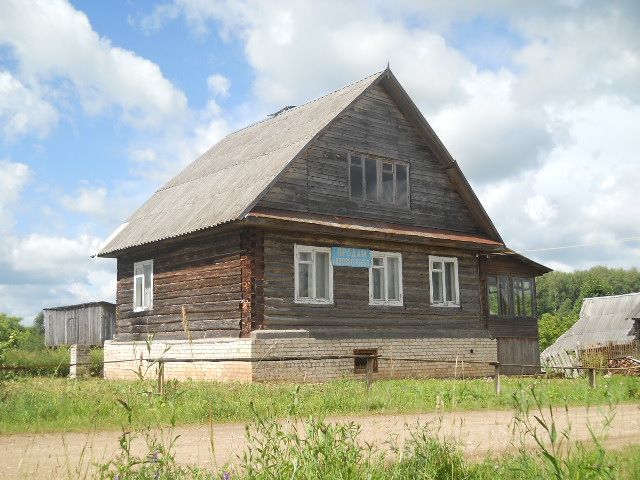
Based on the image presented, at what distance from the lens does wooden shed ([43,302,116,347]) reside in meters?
31.8

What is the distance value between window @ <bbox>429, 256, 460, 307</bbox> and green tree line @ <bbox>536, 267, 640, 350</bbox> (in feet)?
195

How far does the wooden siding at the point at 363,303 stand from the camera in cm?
1795

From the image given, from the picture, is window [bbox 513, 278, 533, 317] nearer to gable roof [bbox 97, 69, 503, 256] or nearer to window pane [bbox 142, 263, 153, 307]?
gable roof [bbox 97, 69, 503, 256]

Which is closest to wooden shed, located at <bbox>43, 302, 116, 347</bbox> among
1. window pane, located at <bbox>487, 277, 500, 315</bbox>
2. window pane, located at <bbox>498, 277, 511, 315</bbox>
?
window pane, located at <bbox>487, 277, 500, 315</bbox>

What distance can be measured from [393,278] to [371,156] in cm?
356

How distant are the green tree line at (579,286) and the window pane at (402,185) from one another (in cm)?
6078

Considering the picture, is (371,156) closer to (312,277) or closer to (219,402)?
(312,277)

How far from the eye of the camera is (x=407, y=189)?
21.6 m

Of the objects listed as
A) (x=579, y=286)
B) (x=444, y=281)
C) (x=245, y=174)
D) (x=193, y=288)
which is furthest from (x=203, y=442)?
(x=579, y=286)

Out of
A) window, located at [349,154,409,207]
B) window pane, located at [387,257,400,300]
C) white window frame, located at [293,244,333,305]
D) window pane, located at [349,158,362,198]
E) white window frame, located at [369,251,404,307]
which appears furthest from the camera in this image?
window pane, located at [387,257,400,300]

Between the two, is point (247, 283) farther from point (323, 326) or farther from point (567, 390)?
point (567, 390)

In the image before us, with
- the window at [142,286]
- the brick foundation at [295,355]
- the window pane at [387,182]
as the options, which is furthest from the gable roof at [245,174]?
the brick foundation at [295,355]

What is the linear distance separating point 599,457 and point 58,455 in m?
5.93

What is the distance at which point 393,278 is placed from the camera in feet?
67.8
